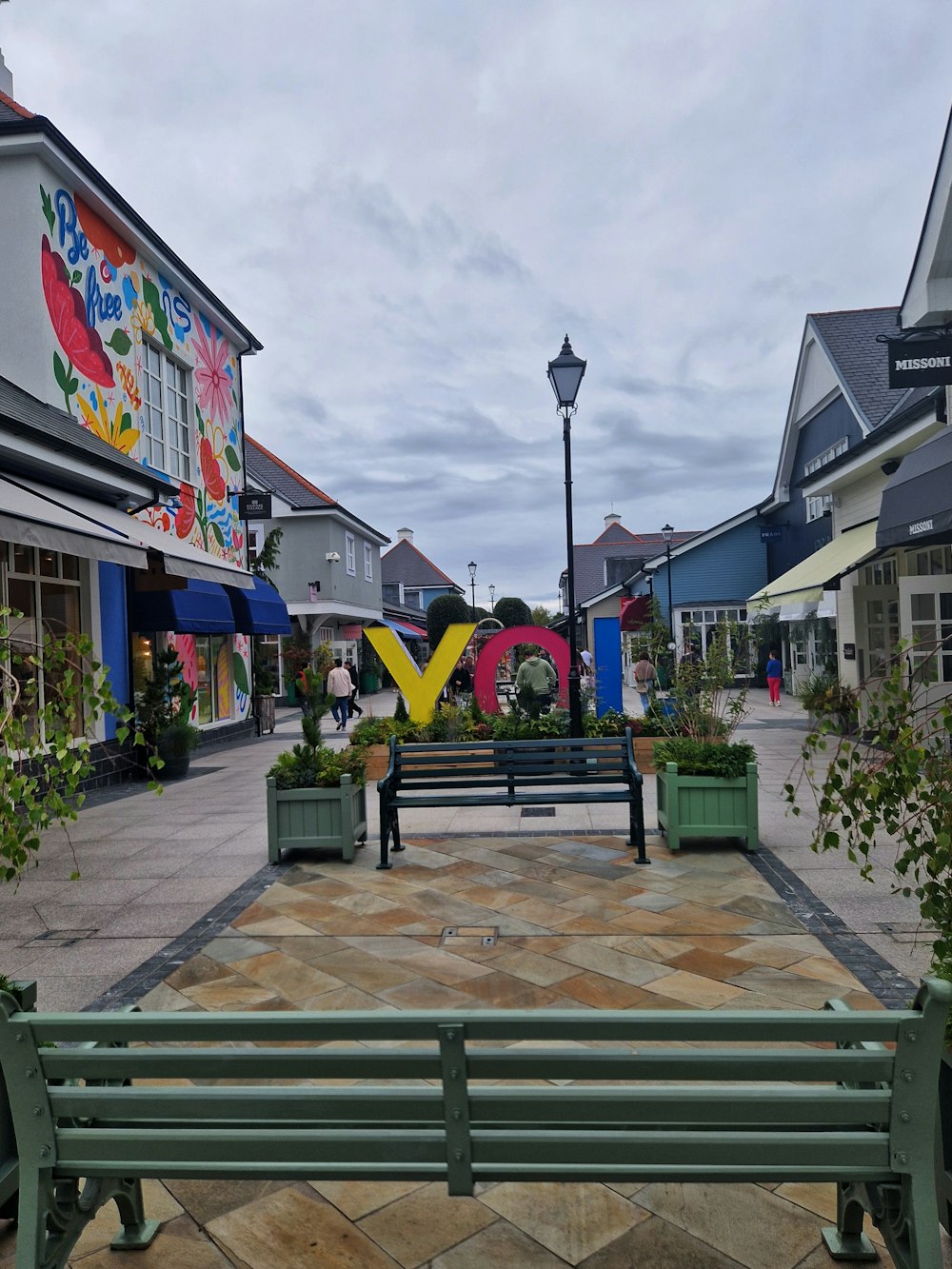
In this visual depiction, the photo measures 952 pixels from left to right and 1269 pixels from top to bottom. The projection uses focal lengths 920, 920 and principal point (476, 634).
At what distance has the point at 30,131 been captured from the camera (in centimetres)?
1100

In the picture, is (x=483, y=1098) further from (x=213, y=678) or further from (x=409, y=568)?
(x=409, y=568)

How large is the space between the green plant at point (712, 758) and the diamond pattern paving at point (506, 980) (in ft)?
2.26

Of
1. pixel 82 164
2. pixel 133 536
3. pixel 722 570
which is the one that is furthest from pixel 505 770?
pixel 722 570

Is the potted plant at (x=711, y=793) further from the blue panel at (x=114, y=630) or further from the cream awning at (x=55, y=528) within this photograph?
the blue panel at (x=114, y=630)

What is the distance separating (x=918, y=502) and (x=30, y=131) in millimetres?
11132

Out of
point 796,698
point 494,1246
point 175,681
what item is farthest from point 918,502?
point 796,698

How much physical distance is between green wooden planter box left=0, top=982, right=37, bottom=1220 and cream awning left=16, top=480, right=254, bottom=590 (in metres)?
6.15

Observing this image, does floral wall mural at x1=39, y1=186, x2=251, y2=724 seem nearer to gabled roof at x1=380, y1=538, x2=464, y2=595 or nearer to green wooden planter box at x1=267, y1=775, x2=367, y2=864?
green wooden planter box at x1=267, y1=775, x2=367, y2=864

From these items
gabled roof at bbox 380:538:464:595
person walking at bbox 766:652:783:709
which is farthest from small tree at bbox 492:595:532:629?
person walking at bbox 766:652:783:709

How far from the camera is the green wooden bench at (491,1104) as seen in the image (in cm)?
207

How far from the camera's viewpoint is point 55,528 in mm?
8023

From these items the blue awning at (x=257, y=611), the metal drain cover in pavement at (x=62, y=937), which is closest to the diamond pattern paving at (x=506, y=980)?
the metal drain cover in pavement at (x=62, y=937)

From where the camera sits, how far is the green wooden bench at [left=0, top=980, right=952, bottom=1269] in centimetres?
207

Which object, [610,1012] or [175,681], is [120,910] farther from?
[175,681]
